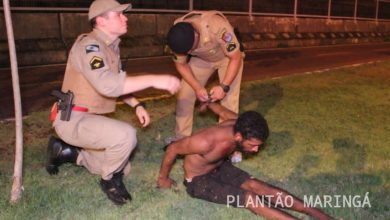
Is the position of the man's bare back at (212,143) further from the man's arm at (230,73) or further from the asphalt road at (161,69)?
the asphalt road at (161,69)

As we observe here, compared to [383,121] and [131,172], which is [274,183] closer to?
[131,172]

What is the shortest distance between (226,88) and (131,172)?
1.20m

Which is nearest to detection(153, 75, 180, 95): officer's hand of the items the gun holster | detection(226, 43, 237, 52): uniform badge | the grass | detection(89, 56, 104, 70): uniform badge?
detection(89, 56, 104, 70): uniform badge

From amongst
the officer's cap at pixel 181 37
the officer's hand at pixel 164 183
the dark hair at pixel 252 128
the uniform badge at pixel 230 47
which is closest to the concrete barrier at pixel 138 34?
the uniform badge at pixel 230 47

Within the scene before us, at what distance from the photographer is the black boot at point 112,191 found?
3.81 metres

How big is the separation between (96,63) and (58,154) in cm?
130

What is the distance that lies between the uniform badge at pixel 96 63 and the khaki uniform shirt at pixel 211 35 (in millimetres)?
1181

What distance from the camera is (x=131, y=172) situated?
4523 millimetres

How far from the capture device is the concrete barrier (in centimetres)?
1171

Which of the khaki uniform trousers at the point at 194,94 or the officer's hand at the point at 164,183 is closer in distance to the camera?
the officer's hand at the point at 164,183

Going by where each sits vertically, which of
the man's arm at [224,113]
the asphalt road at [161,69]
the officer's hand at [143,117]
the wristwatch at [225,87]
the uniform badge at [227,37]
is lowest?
the asphalt road at [161,69]

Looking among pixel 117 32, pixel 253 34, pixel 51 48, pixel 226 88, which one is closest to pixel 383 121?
pixel 226 88

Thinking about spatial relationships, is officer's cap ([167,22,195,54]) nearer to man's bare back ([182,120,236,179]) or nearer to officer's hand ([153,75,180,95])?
man's bare back ([182,120,236,179])

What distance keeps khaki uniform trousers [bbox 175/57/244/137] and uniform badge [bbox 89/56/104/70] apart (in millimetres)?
1571
